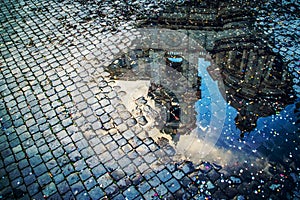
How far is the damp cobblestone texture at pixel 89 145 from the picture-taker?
177 inches

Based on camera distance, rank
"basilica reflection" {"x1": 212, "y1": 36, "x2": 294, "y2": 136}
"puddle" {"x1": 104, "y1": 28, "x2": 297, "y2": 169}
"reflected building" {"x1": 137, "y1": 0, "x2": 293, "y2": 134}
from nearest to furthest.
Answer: "puddle" {"x1": 104, "y1": 28, "x2": 297, "y2": 169} < "basilica reflection" {"x1": 212, "y1": 36, "x2": 294, "y2": 136} < "reflected building" {"x1": 137, "y1": 0, "x2": 293, "y2": 134}

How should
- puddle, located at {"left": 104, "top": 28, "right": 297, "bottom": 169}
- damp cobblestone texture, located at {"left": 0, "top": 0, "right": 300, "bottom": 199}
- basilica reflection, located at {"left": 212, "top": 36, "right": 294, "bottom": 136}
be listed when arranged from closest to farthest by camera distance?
damp cobblestone texture, located at {"left": 0, "top": 0, "right": 300, "bottom": 199} < puddle, located at {"left": 104, "top": 28, "right": 297, "bottom": 169} < basilica reflection, located at {"left": 212, "top": 36, "right": 294, "bottom": 136}

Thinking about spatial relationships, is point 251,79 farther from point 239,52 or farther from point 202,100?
point 202,100

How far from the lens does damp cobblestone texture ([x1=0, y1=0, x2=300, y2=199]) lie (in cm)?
449

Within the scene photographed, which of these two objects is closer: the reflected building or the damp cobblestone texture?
the damp cobblestone texture

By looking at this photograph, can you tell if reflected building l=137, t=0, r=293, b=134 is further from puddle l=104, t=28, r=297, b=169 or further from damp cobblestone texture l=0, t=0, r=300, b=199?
damp cobblestone texture l=0, t=0, r=300, b=199

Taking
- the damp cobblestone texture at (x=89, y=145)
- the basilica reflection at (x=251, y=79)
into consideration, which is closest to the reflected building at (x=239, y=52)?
the basilica reflection at (x=251, y=79)

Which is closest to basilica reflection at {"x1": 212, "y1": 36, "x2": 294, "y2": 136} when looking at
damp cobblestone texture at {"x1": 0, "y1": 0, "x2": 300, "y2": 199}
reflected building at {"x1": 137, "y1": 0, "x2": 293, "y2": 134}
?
reflected building at {"x1": 137, "y1": 0, "x2": 293, "y2": 134}

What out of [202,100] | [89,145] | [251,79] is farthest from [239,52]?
[89,145]

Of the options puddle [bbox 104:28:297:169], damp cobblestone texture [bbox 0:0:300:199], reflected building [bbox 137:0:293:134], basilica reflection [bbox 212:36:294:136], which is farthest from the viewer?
reflected building [bbox 137:0:293:134]

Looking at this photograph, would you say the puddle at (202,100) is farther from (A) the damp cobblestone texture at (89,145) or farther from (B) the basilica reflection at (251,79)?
(A) the damp cobblestone texture at (89,145)

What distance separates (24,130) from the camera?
5477mm

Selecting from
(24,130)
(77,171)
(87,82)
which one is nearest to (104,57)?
(87,82)

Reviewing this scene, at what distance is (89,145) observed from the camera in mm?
5184
